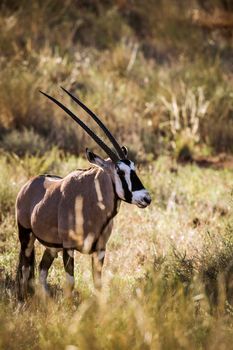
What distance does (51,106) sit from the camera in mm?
10961

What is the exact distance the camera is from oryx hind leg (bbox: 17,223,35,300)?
514 cm

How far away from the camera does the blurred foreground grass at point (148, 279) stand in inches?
139

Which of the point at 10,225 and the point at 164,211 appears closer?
the point at 10,225

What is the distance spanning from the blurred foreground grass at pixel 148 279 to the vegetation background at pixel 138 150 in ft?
0.04

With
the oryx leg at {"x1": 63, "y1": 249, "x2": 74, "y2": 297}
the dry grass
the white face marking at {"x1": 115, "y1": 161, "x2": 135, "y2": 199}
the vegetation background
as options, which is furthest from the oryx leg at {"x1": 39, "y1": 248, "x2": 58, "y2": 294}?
the dry grass

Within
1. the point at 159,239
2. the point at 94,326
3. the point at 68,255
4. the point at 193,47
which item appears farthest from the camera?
the point at 193,47

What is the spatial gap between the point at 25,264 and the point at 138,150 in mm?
5086

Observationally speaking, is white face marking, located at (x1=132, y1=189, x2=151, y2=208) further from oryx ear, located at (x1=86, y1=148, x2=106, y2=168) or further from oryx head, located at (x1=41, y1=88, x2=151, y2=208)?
oryx ear, located at (x1=86, y1=148, x2=106, y2=168)

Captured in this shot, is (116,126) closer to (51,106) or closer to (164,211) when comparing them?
(51,106)

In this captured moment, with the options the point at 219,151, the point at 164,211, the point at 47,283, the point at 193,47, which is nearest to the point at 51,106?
the point at 219,151

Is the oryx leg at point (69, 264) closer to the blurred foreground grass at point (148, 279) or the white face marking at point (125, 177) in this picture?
the blurred foreground grass at point (148, 279)

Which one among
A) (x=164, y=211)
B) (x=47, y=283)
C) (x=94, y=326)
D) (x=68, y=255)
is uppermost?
(x=94, y=326)

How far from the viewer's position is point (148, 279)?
12.9ft

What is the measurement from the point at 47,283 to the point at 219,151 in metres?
6.03
